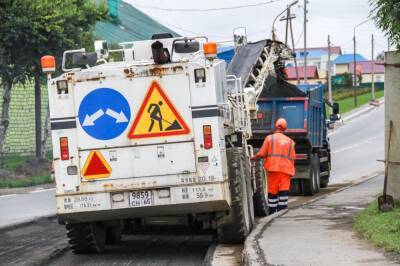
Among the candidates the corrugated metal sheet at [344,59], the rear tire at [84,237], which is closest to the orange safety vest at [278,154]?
the rear tire at [84,237]

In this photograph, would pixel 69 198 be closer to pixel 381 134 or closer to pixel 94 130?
pixel 94 130

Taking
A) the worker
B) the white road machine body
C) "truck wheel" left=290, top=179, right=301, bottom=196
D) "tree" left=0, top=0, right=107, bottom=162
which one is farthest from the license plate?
"tree" left=0, top=0, right=107, bottom=162

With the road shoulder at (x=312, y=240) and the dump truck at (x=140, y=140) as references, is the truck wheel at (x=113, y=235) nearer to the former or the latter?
the dump truck at (x=140, y=140)

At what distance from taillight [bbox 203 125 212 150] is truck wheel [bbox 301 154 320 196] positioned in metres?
11.5

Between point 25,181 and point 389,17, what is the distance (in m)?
19.9

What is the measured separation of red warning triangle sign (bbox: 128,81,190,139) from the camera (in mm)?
11688

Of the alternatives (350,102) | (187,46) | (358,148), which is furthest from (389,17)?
(350,102)

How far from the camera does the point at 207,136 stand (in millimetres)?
11633

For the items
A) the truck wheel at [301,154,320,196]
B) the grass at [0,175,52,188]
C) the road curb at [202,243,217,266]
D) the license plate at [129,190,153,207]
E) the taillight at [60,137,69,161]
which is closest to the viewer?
the road curb at [202,243,217,266]

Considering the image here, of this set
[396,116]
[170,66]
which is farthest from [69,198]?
[396,116]

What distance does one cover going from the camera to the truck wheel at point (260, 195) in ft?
53.2

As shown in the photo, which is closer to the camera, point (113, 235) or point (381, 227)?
point (381, 227)

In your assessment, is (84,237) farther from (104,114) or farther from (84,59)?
(84,59)

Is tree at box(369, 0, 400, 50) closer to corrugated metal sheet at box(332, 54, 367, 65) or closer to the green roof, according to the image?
the green roof
